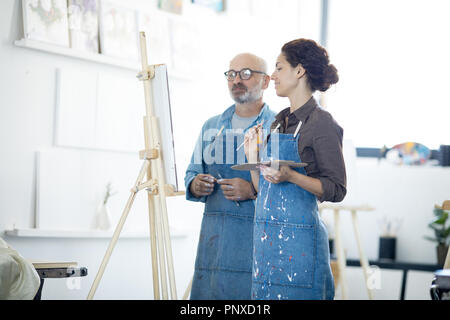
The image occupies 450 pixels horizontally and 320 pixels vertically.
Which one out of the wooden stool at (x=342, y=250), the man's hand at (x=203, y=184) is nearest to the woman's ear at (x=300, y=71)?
the man's hand at (x=203, y=184)

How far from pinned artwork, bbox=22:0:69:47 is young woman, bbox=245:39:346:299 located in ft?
5.06

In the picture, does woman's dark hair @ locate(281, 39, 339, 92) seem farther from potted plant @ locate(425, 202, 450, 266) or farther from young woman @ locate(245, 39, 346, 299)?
potted plant @ locate(425, 202, 450, 266)

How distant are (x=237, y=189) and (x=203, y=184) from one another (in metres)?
0.17

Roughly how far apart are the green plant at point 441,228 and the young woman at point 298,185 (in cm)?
245

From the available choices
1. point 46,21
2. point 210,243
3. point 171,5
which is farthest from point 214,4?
point 210,243

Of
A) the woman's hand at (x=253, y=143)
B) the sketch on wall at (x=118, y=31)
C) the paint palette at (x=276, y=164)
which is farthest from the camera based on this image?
the sketch on wall at (x=118, y=31)

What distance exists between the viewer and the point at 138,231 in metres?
3.60

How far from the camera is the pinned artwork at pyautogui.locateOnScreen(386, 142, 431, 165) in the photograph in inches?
177

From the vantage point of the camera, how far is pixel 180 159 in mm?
3912

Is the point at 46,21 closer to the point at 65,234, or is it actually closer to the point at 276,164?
the point at 65,234

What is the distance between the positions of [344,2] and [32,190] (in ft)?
9.58

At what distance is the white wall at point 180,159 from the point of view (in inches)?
121

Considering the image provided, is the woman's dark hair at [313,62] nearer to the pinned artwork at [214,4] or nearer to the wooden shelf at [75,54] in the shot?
the wooden shelf at [75,54]
